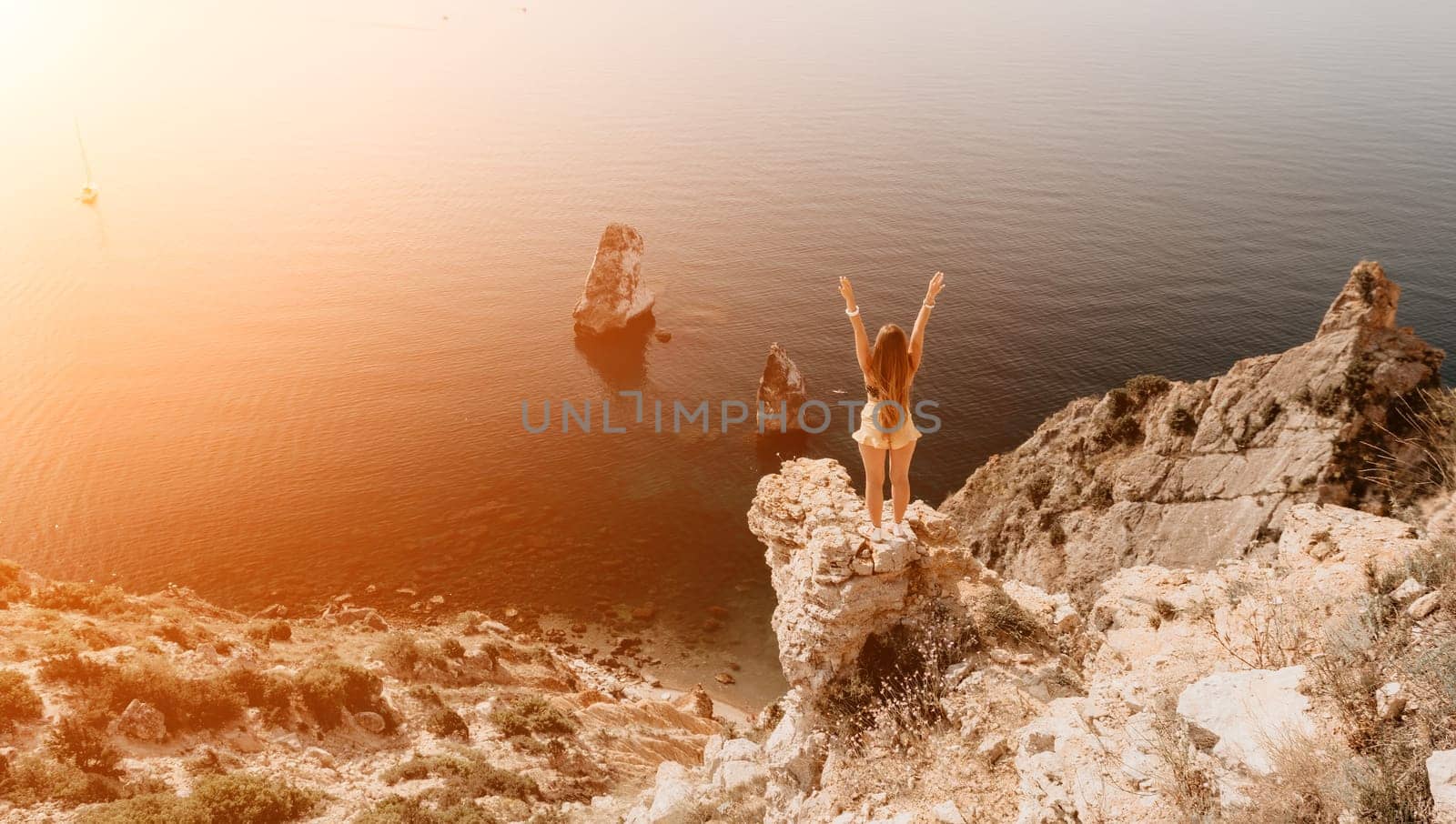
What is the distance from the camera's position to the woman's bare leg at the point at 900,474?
1227cm

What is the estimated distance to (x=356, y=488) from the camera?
2322 inches

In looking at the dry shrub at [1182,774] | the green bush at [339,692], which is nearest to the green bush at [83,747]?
the green bush at [339,692]

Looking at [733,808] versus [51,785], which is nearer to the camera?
[733,808]

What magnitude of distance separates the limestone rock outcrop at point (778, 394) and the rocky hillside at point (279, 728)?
33281 mm

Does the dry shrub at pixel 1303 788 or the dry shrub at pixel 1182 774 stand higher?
the dry shrub at pixel 1303 788

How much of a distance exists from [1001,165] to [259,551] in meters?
111

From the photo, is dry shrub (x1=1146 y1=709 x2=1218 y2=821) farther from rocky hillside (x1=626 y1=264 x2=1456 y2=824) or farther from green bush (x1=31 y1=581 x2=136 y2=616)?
green bush (x1=31 y1=581 x2=136 y2=616)

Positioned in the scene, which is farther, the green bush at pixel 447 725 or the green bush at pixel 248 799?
the green bush at pixel 447 725

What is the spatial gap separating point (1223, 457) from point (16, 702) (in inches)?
1672

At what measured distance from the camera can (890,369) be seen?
11.6 metres

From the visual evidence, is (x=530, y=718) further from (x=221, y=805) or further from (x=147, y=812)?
(x=147, y=812)

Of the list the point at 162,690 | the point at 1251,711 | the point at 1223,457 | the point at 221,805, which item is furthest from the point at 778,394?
the point at 1251,711

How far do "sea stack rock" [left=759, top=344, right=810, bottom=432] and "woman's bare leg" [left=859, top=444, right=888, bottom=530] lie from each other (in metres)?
50.2

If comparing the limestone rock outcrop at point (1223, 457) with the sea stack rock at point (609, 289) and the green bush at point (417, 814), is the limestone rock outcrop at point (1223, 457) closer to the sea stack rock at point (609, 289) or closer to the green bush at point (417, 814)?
the green bush at point (417, 814)
